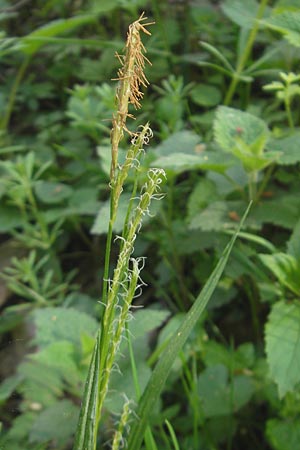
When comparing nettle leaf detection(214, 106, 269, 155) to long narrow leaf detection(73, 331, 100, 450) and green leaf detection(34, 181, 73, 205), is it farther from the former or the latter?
long narrow leaf detection(73, 331, 100, 450)

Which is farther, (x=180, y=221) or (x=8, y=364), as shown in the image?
(x=180, y=221)

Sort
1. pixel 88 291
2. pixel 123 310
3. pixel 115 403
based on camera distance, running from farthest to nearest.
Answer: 1. pixel 88 291
2. pixel 115 403
3. pixel 123 310

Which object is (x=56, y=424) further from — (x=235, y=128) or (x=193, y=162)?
(x=235, y=128)

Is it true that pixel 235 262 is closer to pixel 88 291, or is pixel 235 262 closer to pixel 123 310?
pixel 88 291

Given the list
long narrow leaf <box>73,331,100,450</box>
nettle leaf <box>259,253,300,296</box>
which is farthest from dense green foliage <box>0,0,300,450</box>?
long narrow leaf <box>73,331,100,450</box>

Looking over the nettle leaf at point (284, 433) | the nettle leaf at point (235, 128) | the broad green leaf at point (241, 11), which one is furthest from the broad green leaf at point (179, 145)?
the nettle leaf at point (284, 433)

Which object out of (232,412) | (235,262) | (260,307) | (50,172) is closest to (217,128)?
(235,262)
